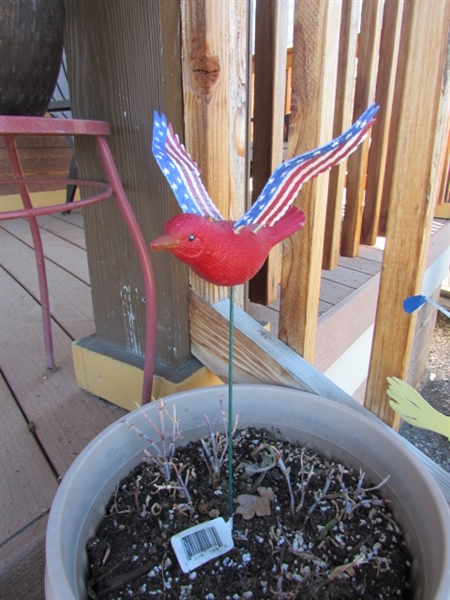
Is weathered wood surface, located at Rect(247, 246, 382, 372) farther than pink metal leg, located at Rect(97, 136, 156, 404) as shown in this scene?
Yes

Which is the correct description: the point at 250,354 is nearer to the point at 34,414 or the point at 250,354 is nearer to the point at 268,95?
the point at 34,414

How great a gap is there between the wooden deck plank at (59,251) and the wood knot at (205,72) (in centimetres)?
124

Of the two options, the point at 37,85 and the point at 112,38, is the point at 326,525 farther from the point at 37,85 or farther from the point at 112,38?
the point at 112,38

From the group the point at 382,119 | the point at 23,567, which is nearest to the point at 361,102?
the point at 382,119

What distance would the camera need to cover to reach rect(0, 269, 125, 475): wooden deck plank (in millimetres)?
920

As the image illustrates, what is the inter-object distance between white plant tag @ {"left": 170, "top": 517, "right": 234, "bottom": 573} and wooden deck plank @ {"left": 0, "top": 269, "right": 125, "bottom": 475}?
390 mm

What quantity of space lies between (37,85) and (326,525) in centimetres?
82

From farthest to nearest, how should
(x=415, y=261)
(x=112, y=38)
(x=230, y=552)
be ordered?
(x=112, y=38), (x=415, y=261), (x=230, y=552)

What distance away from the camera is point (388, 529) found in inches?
22.7

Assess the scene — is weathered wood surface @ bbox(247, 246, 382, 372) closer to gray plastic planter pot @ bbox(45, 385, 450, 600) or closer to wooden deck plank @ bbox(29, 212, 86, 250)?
gray plastic planter pot @ bbox(45, 385, 450, 600)

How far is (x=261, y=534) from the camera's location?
1.89ft

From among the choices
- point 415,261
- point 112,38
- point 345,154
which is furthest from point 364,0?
point 345,154

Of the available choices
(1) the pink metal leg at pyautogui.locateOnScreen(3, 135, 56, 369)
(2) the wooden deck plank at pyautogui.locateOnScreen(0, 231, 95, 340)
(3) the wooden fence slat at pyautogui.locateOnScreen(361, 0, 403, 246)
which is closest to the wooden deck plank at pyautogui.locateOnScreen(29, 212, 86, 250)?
(2) the wooden deck plank at pyautogui.locateOnScreen(0, 231, 95, 340)

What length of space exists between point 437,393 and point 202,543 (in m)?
2.81
